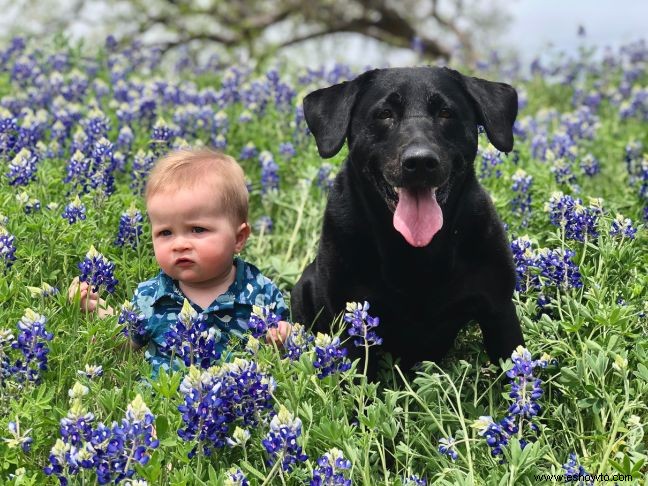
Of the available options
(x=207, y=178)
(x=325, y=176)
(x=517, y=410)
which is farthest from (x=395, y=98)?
(x=325, y=176)

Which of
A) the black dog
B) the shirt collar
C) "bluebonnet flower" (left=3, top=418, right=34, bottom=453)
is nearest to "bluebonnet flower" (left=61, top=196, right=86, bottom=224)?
the shirt collar

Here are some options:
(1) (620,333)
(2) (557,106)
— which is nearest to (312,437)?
(1) (620,333)

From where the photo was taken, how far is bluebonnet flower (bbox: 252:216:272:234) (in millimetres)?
5168

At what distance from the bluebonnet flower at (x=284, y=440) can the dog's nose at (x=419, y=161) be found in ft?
3.20

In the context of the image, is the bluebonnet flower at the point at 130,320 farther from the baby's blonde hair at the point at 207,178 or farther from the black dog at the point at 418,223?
the black dog at the point at 418,223

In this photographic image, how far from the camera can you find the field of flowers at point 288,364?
263 centimetres

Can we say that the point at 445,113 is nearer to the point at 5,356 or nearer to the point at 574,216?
the point at 574,216

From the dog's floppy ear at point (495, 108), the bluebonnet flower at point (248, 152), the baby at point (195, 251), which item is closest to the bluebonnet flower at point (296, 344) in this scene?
the baby at point (195, 251)

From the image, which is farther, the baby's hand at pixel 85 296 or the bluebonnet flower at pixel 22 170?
the bluebonnet flower at pixel 22 170

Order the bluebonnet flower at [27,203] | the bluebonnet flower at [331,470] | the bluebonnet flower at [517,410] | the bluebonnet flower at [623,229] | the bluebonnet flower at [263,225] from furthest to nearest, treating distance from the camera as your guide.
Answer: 1. the bluebonnet flower at [263,225]
2. the bluebonnet flower at [27,203]
3. the bluebonnet flower at [623,229]
4. the bluebonnet flower at [517,410]
5. the bluebonnet flower at [331,470]

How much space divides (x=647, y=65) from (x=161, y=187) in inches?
298

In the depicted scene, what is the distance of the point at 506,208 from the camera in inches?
191

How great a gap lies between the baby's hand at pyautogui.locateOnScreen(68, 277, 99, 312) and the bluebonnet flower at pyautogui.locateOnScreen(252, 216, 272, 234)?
1570 millimetres

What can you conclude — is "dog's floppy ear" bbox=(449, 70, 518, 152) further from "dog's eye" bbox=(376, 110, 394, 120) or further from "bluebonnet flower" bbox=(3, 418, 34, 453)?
"bluebonnet flower" bbox=(3, 418, 34, 453)
